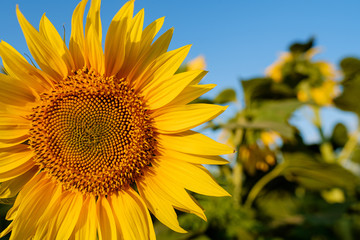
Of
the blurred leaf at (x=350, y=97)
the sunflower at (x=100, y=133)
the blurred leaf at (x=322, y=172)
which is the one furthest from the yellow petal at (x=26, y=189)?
the blurred leaf at (x=350, y=97)

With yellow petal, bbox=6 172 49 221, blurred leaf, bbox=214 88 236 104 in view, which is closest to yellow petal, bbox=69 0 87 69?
yellow petal, bbox=6 172 49 221

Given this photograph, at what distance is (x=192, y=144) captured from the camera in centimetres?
135

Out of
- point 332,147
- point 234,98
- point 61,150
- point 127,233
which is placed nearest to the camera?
point 127,233

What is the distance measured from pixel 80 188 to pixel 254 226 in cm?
168

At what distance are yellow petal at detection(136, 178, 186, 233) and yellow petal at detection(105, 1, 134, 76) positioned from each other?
508mm

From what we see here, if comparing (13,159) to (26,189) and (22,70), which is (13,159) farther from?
(22,70)

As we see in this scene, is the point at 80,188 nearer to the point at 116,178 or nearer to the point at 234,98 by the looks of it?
the point at 116,178

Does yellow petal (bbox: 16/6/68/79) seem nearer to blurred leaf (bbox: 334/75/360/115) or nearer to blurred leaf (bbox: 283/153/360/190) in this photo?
blurred leaf (bbox: 283/153/360/190)

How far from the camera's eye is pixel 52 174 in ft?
4.60

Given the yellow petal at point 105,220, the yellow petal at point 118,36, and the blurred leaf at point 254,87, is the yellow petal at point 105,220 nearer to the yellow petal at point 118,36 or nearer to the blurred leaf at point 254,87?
the yellow petal at point 118,36


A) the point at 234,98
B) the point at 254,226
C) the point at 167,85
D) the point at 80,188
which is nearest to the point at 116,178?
the point at 80,188

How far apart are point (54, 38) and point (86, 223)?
29.5 inches

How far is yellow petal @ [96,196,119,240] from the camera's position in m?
1.34

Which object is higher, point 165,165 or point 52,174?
point 165,165
